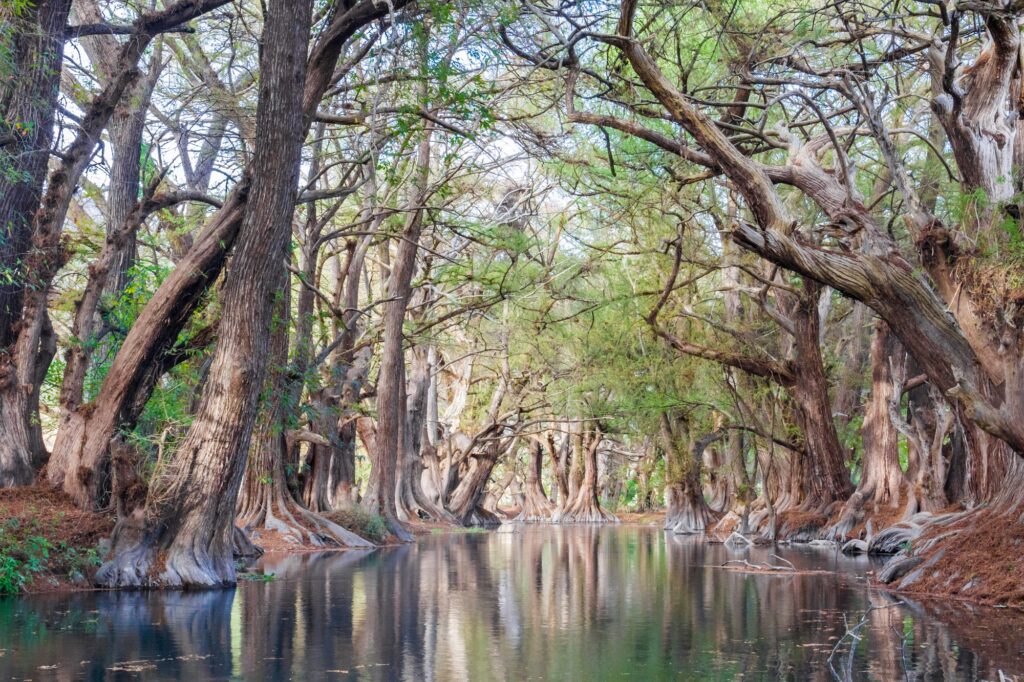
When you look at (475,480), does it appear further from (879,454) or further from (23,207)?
(23,207)

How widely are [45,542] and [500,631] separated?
5632mm

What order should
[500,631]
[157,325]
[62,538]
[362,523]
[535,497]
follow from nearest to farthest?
[500,631] → [62,538] → [157,325] → [362,523] → [535,497]

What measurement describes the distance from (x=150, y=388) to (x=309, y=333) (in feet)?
21.2

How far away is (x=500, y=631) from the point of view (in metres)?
8.51

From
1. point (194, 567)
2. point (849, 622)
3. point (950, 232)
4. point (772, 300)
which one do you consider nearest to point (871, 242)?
point (950, 232)

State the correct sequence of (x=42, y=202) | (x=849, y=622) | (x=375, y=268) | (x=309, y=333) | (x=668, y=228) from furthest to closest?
(x=375, y=268), (x=668, y=228), (x=309, y=333), (x=42, y=202), (x=849, y=622)

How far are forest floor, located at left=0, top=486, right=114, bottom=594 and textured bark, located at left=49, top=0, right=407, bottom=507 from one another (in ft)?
1.99

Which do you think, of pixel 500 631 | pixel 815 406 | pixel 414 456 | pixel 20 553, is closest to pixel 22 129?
pixel 20 553

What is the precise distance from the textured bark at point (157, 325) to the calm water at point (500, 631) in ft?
8.52

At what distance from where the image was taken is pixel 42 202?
518 inches

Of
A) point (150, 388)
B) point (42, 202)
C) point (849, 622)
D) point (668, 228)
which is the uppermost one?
point (668, 228)

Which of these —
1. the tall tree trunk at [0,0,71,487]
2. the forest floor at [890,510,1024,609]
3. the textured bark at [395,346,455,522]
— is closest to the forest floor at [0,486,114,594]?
the tall tree trunk at [0,0,71,487]

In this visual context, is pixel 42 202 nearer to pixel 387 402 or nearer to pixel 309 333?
pixel 309 333

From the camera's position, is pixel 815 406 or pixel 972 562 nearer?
pixel 972 562
